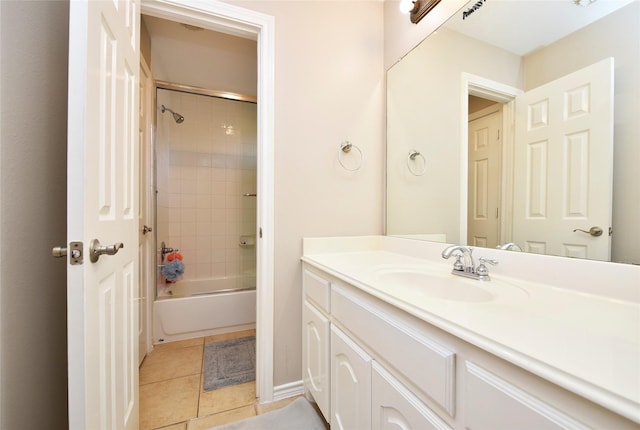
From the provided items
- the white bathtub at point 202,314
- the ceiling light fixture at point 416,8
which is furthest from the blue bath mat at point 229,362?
the ceiling light fixture at point 416,8

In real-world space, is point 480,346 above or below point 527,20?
below

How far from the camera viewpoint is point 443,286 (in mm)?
976

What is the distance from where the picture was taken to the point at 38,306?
28.6 inches

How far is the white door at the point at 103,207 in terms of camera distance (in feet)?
1.98

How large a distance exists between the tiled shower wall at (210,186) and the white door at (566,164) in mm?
2243

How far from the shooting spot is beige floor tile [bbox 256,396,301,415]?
1308 millimetres

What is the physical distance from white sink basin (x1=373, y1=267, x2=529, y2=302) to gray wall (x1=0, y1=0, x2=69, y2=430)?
0.99m

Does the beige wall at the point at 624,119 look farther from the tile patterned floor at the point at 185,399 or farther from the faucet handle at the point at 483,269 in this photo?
the tile patterned floor at the point at 185,399

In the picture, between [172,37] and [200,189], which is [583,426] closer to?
[172,37]

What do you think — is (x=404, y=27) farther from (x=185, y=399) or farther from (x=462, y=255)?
(x=185, y=399)

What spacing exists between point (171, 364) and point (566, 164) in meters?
2.32

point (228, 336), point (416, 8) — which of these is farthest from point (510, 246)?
point (228, 336)

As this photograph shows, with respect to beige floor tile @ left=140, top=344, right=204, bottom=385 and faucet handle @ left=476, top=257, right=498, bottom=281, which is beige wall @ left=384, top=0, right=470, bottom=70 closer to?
faucet handle @ left=476, top=257, right=498, bottom=281

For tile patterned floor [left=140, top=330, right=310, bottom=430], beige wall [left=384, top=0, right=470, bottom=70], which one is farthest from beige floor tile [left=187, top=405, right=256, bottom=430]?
beige wall [left=384, top=0, right=470, bottom=70]
